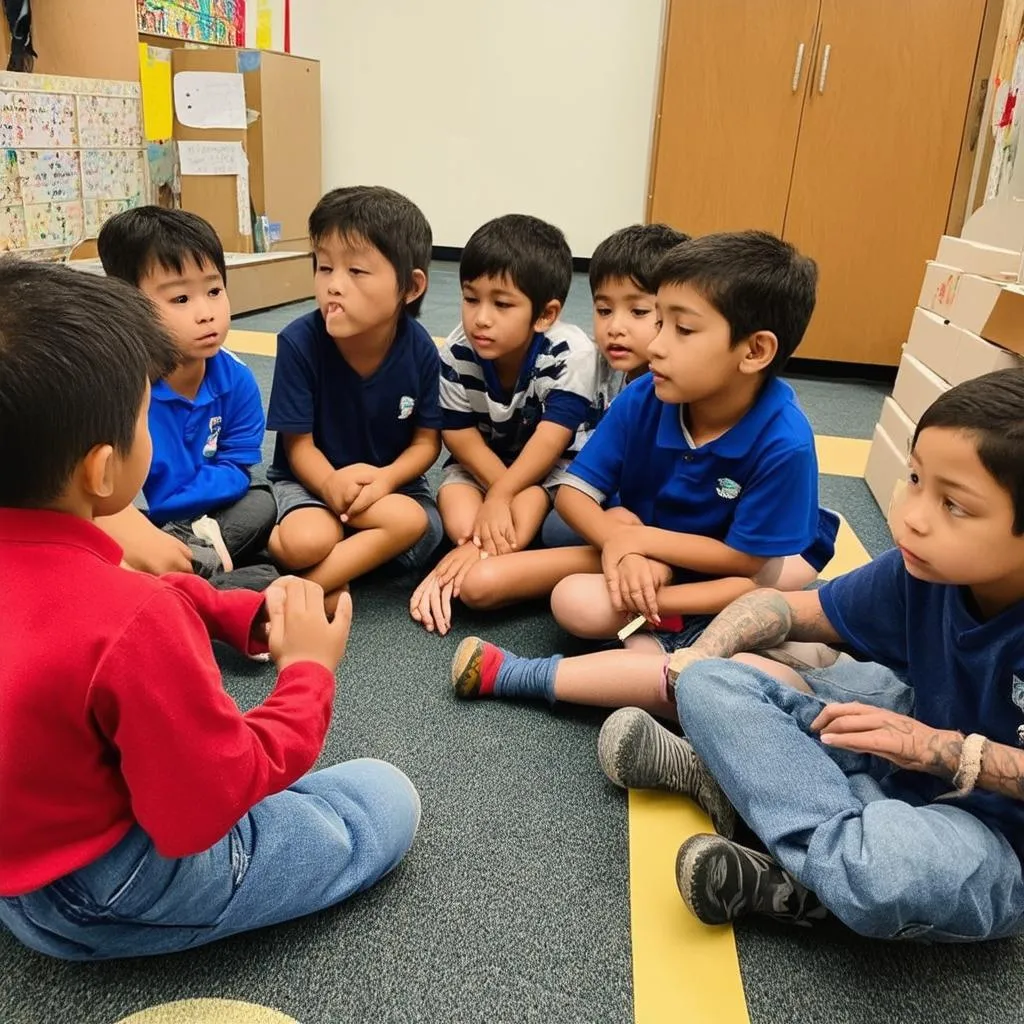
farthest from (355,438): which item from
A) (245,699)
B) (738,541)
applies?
(738,541)

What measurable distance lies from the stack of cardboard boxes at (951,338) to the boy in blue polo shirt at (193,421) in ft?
3.13

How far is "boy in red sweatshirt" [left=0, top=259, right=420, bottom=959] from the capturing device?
49 cm

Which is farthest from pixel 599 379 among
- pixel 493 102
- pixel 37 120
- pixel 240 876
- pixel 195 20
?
pixel 493 102

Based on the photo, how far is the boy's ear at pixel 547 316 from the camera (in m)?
1.35

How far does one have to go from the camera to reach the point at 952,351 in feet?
4.79

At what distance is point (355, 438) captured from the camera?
1369 millimetres

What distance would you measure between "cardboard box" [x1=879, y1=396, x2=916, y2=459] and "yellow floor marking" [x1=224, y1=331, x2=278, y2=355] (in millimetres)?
1664

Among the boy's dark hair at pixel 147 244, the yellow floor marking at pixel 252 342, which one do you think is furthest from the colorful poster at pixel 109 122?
the boy's dark hair at pixel 147 244

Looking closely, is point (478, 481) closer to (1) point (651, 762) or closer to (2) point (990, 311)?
(1) point (651, 762)

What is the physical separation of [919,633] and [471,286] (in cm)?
84

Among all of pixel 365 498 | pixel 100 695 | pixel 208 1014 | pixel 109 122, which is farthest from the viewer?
pixel 109 122

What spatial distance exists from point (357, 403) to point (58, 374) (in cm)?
85

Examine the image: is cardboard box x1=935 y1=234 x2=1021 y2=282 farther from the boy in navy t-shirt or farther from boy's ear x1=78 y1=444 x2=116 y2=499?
boy's ear x1=78 y1=444 x2=116 y2=499

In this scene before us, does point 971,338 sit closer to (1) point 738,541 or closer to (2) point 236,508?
(1) point 738,541
